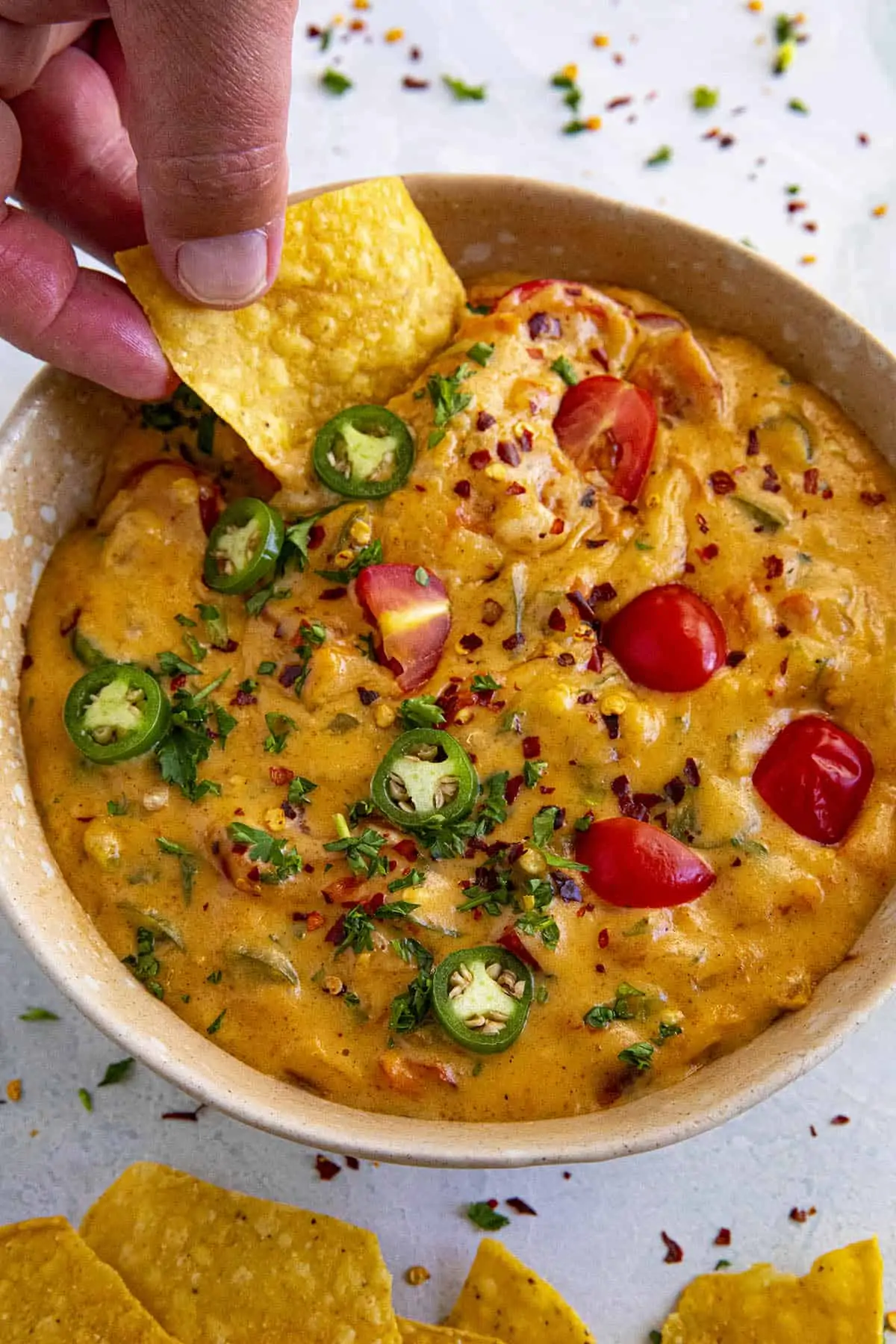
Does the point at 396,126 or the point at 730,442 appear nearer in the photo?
the point at 730,442

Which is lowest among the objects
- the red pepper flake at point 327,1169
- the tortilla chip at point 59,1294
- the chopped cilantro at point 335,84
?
the tortilla chip at point 59,1294

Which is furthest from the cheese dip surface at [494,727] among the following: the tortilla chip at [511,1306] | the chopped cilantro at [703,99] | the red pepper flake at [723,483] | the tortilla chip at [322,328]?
the chopped cilantro at [703,99]

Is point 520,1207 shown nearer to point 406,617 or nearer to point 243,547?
point 406,617

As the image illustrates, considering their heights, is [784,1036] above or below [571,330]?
below

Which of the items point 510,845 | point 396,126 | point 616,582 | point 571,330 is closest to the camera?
point 510,845

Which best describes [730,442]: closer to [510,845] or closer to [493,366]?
[493,366]

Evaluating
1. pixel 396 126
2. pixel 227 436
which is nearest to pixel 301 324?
pixel 227 436

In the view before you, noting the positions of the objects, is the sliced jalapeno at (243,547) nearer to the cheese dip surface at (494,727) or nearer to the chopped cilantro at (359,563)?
the cheese dip surface at (494,727)
